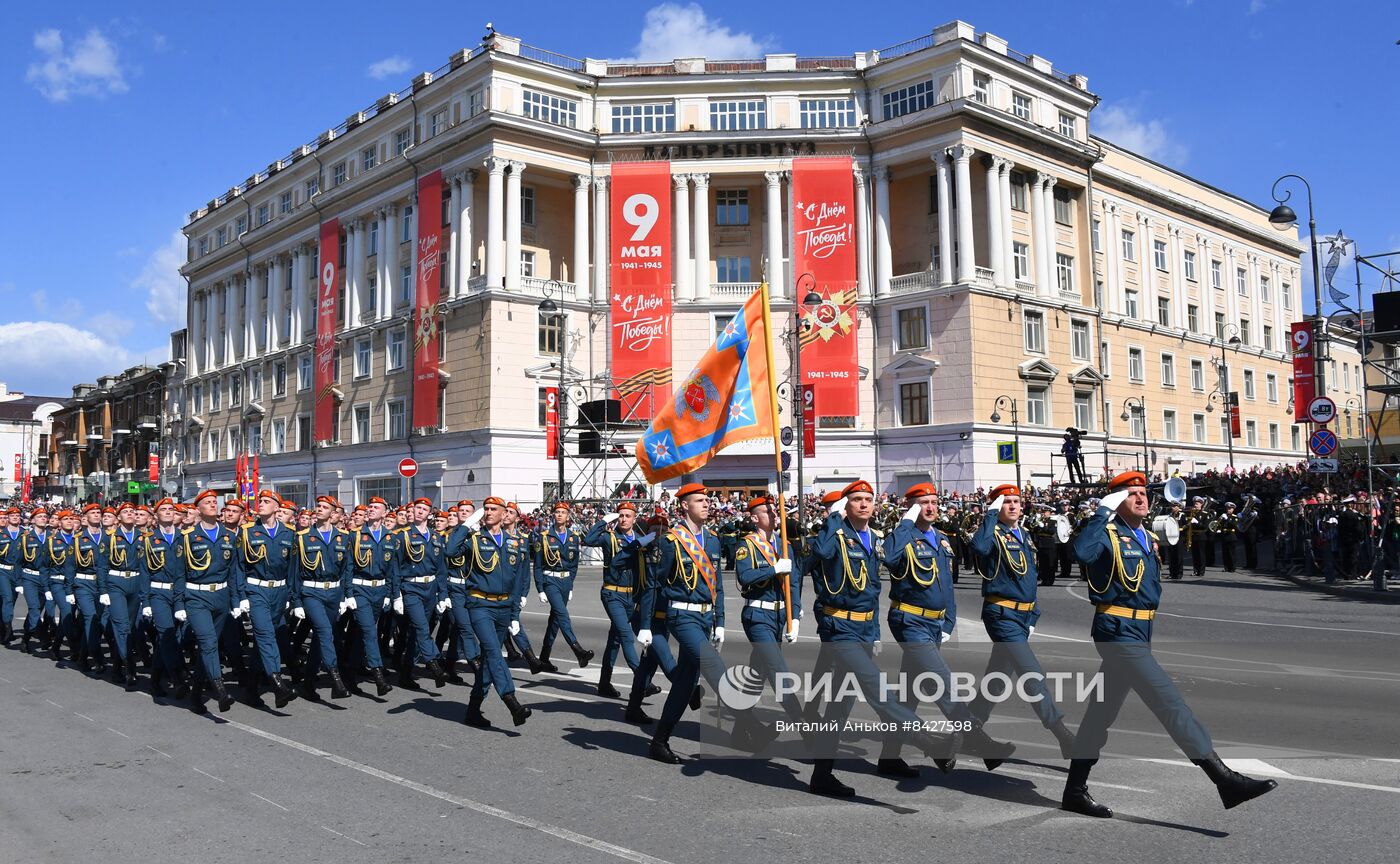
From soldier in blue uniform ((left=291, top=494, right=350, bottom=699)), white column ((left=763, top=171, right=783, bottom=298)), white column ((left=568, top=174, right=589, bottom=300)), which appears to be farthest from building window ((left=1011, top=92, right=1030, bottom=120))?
soldier in blue uniform ((left=291, top=494, right=350, bottom=699))

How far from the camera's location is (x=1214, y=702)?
990cm

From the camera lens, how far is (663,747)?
8.06 m

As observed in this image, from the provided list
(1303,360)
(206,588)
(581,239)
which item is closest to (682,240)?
(581,239)

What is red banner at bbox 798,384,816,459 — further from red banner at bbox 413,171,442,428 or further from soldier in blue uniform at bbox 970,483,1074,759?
soldier in blue uniform at bbox 970,483,1074,759

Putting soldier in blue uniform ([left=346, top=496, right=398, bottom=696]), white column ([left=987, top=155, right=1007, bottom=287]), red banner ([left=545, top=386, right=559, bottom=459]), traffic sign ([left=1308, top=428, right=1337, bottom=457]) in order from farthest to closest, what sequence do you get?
white column ([left=987, top=155, right=1007, bottom=287]) < red banner ([left=545, top=386, right=559, bottom=459]) < traffic sign ([left=1308, top=428, right=1337, bottom=457]) < soldier in blue uniform ([left=346, top=496, right=398, bottom=696])

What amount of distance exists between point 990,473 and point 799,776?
129ft

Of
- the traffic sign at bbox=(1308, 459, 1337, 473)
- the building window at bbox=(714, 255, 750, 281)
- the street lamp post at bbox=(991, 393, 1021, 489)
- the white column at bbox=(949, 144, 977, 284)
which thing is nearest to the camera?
the traffic sign at bbox=(1308, 459, 1337, 473)

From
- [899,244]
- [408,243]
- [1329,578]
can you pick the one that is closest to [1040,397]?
[899,244]

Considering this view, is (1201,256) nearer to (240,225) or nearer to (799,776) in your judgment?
(240,225)

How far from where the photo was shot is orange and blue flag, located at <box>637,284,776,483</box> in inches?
487

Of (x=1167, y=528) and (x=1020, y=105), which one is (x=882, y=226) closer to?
(x=1020, y=105)

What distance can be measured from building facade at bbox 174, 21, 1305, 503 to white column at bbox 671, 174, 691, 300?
14 centimetres

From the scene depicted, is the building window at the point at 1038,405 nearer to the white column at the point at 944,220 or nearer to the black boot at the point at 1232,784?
the white column at the point at 944,220

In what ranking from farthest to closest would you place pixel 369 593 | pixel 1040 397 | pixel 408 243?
pixel 408 243, pixel 1040 397, pixel 369 593
